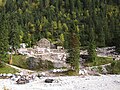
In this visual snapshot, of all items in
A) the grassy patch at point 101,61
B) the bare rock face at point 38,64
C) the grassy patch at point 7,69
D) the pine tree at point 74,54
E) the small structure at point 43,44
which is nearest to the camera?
the pine tree at point 74,54


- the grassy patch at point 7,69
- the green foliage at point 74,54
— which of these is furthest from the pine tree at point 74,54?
the grassy patch at point 7,69

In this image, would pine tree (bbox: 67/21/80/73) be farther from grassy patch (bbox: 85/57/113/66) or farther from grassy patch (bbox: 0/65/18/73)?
grassy patch (bbox: 0/65/18/73)

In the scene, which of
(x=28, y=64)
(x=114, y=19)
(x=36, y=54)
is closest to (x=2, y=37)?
(x=28, y=64)

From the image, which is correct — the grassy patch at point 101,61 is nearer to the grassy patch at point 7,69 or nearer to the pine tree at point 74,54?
the pine tree at point 74,54

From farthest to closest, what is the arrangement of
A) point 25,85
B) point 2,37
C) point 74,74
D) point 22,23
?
point 22,23
point 2,37
point 74,74
point 25,85

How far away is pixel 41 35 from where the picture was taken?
176 metres

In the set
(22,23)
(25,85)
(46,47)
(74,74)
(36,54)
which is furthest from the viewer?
(22,23)

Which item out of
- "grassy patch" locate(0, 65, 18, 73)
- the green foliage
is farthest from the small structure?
the green foliage

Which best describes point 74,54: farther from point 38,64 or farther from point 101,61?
point 101,61

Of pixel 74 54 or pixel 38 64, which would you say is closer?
pixel 74 54

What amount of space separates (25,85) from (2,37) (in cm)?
3421

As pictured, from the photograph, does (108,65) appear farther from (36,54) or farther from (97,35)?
(97,35)

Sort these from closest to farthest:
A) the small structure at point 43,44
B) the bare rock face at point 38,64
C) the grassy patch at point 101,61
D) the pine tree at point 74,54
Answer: the pine tree at point 74,54 → the bare rock face at point 38,64 → the grassy patch at point 101,61 → the small structure at point 43,44

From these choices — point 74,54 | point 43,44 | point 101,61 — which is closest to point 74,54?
point 74,54
